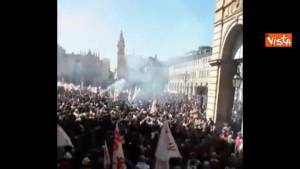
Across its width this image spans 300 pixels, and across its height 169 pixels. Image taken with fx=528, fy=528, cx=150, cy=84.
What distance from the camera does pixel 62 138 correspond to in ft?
20.9

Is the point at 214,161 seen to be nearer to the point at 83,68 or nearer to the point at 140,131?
the point at 140,131

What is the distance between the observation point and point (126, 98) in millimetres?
6605

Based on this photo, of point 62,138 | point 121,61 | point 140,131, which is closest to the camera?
point 62,138

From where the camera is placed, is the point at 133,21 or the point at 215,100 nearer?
the point at 133,21

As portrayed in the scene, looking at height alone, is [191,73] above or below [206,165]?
above

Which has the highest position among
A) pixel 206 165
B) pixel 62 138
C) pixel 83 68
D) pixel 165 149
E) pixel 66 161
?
pixel 83 68

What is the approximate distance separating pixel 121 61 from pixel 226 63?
1444 millimetres

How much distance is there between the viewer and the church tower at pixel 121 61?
21.4 feet

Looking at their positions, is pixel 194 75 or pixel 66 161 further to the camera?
pixel 194 75

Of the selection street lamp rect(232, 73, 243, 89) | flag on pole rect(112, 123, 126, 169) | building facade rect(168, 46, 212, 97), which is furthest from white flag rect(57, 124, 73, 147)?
street lamp rect(232, 73, 243, 89)
